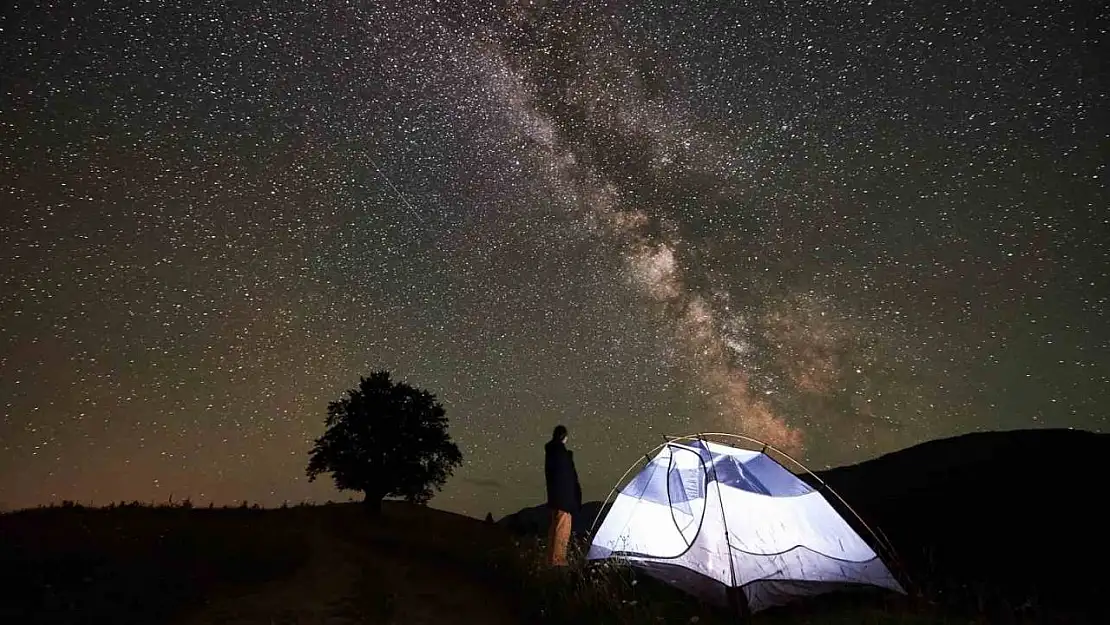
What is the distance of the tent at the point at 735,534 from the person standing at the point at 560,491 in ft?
1.79

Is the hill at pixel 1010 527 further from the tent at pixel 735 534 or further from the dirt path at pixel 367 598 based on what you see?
the dirt path at pixel 367 598

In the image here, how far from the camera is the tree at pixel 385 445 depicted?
2264cm

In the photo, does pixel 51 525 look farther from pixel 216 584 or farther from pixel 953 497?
pixel 953 497

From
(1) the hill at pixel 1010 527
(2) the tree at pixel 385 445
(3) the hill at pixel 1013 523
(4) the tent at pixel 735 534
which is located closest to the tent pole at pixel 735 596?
(4) the tent at pixel 735 534

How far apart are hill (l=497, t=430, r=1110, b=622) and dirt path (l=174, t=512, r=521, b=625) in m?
2.94

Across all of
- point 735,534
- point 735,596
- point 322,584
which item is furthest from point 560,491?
point 322,584

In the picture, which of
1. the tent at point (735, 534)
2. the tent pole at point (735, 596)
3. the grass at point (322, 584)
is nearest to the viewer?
the grass at point (322, 584)

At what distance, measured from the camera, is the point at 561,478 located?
10383mm

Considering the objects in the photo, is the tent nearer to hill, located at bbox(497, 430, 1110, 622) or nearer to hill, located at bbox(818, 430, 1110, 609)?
hill, located at bbox(497, 430, 1110, 622)

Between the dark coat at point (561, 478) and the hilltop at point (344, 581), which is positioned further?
the dark coat at point (561, 478)

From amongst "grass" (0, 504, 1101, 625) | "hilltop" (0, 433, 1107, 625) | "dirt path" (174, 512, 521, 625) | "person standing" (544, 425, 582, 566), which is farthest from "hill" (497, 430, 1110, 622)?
"dirt path" (174, 512, 521, 625)

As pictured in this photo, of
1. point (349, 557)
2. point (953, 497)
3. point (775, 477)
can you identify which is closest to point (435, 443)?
point (349, 557)

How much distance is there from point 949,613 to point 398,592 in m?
7.08

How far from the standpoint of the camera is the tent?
27.7ft
